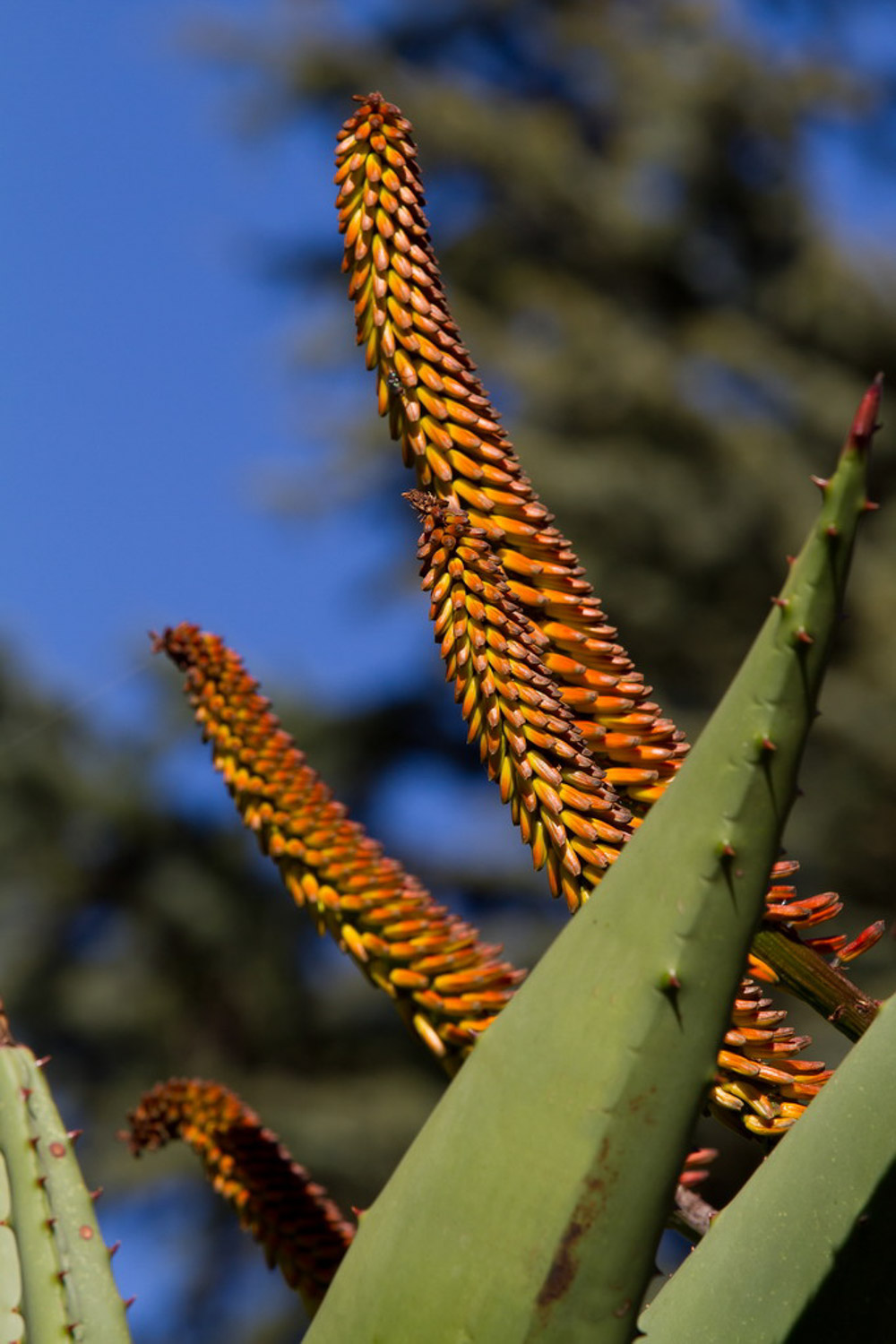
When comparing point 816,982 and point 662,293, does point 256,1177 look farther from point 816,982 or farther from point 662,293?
point 662,293

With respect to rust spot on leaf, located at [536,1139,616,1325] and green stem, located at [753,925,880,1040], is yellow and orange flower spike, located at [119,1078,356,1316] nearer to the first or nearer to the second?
green stem, located at [753,925,880,1040]

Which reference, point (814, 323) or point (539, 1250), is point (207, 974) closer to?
point (814, 323)

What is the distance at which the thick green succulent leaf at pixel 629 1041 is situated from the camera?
0.74 metres

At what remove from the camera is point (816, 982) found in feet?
3.37

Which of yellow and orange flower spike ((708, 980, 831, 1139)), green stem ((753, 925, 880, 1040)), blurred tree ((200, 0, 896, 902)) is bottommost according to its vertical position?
yellow and orange flower spike ((708, 980, 831, 1139))

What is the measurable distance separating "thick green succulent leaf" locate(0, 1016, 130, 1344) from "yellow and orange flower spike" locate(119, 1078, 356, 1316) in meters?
0.30

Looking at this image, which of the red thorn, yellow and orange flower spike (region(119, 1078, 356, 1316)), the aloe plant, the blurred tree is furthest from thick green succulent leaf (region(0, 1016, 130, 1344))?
the blurred tree

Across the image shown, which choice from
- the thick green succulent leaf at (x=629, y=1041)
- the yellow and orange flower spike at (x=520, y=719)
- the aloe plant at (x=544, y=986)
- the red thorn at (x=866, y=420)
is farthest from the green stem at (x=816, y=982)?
the red thorn at (x=866, y=420)

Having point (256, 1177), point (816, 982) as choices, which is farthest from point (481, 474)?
point (256, 1177)

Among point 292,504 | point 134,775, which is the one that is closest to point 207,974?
point 134,775

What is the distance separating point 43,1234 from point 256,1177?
1.24 ft

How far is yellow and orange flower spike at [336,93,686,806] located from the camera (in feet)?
3.62

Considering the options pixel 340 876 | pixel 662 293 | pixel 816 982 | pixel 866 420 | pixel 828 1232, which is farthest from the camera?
pixel 662 293

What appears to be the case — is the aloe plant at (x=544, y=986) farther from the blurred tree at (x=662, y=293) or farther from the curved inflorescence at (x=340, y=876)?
the blurred tree at (x=662, y=293)
